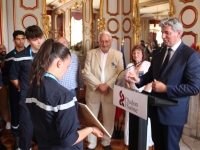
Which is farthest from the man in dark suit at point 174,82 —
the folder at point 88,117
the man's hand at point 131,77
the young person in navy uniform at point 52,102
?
the young person in navy uniform at point 52,102

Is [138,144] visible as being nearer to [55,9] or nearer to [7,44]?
[7,44]

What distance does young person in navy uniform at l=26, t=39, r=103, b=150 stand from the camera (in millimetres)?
1034

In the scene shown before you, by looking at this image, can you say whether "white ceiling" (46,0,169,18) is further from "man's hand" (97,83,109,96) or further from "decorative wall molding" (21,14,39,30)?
"man's hand" (97,83,109,96)

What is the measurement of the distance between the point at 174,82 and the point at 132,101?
0.45 meters

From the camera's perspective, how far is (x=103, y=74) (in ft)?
8.80

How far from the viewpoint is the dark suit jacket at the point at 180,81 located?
4.95ft

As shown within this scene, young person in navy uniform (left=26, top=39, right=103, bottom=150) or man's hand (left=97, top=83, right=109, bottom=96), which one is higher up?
young person in navy uniform (left=26, top=39, right=103, bottom=150)

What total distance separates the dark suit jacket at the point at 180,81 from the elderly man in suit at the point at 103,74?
41.6 inches

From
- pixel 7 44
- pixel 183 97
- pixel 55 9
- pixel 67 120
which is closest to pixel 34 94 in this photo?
pixel 67 120

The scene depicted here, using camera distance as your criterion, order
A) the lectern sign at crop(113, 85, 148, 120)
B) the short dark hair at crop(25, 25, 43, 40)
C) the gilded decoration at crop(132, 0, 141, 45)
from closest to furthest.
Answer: the lectern sign at crop(113, 85, 148, 120), the short dark hair at crop(25, 25, 43, 40), the gilded decoration at crop(132, 0, 141, 45)

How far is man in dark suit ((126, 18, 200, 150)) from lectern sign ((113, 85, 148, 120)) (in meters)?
0.27

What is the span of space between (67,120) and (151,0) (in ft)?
10.7

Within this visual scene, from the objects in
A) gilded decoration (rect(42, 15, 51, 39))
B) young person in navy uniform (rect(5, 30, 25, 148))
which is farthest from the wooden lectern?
gilded decoration (rect(42, 15, 51, 39))

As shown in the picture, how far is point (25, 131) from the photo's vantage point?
2.27 metres
